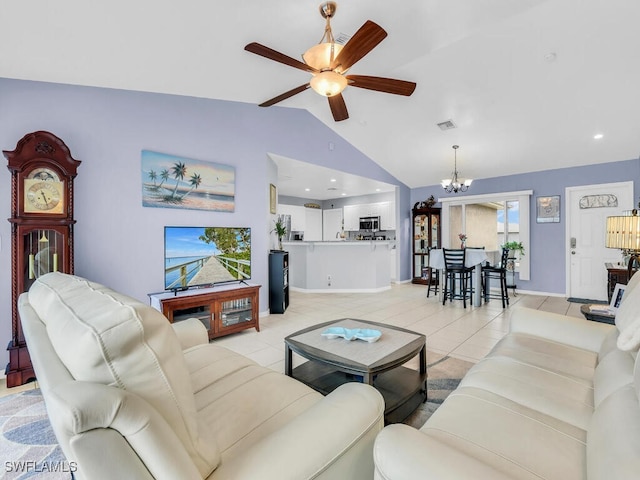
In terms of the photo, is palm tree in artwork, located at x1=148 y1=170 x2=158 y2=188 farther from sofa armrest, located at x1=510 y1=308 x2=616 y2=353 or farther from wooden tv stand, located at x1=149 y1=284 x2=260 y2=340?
sofa armrest, located at x1=510 y1=308 x2=616 y2=353

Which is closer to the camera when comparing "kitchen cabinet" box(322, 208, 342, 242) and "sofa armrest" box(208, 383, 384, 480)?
"sofa armrest" box(208, 383, 384, 480)

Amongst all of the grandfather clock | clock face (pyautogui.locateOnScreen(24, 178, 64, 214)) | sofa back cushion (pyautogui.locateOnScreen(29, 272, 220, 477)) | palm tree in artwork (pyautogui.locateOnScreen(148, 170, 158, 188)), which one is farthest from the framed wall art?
clock face (pyautogui.locateOnScreen(24, 178, 64, 214))

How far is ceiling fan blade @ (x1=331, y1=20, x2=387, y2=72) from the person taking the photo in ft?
6.25

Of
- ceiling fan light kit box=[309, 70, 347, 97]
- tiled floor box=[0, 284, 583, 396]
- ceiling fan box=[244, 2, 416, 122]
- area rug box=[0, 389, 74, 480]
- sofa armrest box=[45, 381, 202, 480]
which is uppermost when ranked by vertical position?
ceiling fan box=[244, 2, 416, 122]

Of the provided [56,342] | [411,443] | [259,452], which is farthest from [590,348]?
[56,342]

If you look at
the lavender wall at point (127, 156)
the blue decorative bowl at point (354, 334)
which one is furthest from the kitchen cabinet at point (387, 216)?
the blue decorative bowl at point (354, 334)

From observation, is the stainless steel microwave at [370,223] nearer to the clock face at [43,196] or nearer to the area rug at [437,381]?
the area rug at [437,381]

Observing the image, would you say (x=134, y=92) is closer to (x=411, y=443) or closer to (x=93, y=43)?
(x=93, y=43)

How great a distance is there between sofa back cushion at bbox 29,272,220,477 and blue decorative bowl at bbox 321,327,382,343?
49.8 inches

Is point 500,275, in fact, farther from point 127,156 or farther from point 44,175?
point 44,175

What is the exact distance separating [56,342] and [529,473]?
1.37 metres

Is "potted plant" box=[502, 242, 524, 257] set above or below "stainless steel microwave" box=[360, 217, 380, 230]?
below

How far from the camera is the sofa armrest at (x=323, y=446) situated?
812mm

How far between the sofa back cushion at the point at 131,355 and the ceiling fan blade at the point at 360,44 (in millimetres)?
2007
